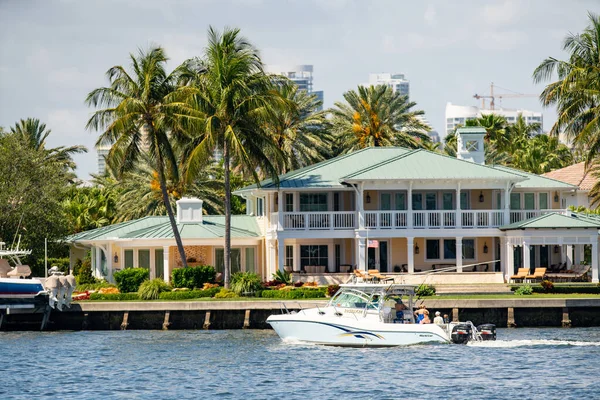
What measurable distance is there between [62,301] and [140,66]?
45.9 feet

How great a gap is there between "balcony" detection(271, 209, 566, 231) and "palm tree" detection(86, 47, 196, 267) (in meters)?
6.16

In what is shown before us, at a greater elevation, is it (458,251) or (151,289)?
(458,251)

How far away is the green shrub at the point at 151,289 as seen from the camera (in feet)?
172

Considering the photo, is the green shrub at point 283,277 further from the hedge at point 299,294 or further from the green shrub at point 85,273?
the green shrub at point 85,273

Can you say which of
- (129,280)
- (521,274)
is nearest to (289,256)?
(129,280)

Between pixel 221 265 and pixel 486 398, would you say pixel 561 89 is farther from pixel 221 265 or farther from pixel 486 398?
pixel 486 398

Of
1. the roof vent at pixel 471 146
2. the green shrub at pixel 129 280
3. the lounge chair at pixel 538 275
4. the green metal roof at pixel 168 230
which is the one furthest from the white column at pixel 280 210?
the lounge chair at pixel 538 275

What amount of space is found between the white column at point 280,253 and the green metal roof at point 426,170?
14.8 ft

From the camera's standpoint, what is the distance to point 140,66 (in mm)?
58219

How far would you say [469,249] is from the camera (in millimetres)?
61312

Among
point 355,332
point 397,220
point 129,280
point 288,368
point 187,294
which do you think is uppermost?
point 397,220

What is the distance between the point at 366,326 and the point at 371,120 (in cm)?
3666

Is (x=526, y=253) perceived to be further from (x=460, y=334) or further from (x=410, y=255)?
(x=460, y=334)

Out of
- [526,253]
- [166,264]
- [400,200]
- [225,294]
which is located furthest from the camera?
[400,200]
